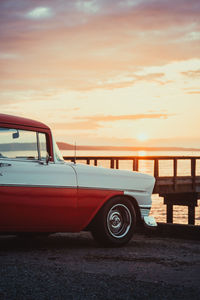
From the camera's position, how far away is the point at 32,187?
25.1 feet

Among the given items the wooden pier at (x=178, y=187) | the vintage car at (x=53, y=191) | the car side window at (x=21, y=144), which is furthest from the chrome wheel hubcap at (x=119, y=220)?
the wooden pier at (x=178, y=187)

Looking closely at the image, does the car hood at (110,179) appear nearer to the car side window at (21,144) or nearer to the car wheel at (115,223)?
the car wheel at (115,223)

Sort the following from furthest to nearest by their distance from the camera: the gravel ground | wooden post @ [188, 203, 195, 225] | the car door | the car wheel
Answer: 1. wooden post @ [188, 203, 195, 225]
2. the car wheel
3. the car door
4. the gravel ground

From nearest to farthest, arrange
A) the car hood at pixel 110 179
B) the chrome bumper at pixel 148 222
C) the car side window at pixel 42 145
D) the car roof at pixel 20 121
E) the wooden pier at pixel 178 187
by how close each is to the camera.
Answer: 1. the car roof at pixel 20 121
2. the car side window at pixel 42 145
3. the car hood at pixel 110 179
4. the chrome bumper at pixel 148 222
5. the wooden pier at pixel 178 187

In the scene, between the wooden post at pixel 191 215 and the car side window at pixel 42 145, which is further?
the wooden post at pixel 191 215

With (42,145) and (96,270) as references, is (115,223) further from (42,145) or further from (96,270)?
(96,270)

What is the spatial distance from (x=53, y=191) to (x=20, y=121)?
1.09 meters

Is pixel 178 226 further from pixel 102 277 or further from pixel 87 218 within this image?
pixel 102 277

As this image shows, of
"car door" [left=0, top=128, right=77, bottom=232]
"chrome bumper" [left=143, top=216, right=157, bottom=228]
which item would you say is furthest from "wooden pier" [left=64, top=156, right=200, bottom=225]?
"car door" [left=0, top=128, right=77, bottom=232]

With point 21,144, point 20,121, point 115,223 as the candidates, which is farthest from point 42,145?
point 115,223

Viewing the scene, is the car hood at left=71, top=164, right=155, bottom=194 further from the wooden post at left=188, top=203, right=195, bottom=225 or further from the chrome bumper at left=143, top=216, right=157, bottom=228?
the wooden post at left=188, top=203, right=195, bottom=225

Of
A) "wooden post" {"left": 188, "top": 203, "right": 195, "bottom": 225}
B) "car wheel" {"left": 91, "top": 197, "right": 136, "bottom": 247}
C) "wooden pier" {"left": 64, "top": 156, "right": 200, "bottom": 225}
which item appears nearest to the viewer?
"car wheel" {"left": 91, "top": 197, "right": 136, "bottom": 247}

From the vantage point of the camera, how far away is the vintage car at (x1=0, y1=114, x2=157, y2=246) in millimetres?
7520

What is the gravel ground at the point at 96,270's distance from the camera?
527 centimetres
